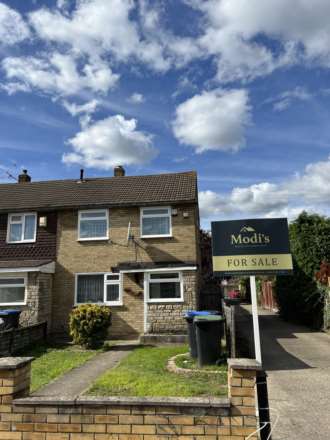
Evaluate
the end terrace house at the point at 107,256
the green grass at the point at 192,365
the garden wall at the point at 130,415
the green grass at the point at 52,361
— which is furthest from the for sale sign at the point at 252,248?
the end terrace house at the point at 107,256

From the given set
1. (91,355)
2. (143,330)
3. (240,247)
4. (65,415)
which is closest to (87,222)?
(143,330)

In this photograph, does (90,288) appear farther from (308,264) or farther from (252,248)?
(308,264)

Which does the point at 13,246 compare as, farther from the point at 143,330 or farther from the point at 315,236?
the point at 315,236

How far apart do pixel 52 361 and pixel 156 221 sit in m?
6.81

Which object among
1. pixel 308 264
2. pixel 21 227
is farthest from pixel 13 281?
pixel 308 264

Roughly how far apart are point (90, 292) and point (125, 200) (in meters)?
4.09

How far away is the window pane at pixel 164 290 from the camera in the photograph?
521 inches

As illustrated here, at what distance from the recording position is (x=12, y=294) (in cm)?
1359

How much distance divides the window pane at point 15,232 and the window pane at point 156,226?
5.50 meters

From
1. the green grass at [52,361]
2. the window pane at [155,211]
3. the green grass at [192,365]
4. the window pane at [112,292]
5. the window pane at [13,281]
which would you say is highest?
the window pane at [155,211]

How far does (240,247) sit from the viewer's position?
7.47 m

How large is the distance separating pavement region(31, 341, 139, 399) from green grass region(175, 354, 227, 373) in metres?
1.67

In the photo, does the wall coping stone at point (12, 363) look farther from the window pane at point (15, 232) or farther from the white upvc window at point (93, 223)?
the window pane at point (15, 232)

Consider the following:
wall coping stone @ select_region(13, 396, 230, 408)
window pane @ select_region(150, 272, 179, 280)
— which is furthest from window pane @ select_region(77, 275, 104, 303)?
wall coping stone @ select_region(13, 396, 230, 408)
